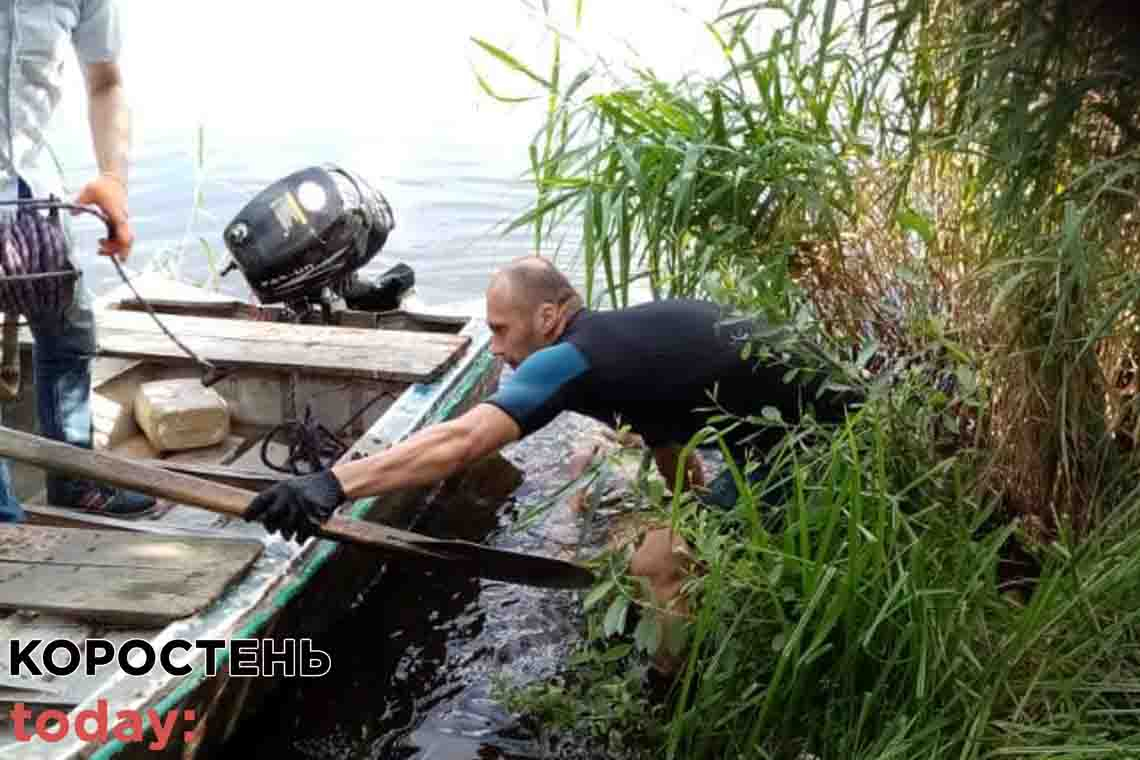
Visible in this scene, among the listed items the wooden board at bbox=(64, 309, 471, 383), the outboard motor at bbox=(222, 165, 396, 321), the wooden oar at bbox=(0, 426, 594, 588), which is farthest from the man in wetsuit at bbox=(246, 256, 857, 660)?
the outboard motor at bbox=(222, 165, 396, 321)

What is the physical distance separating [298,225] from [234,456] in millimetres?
905

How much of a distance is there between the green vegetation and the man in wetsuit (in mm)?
183

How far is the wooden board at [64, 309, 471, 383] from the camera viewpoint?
464cm

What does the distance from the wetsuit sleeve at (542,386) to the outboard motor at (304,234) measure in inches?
68.8

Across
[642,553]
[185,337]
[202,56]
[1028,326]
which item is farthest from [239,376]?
[202,56]

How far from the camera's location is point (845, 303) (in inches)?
153

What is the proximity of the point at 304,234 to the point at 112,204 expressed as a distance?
1139 millimetres

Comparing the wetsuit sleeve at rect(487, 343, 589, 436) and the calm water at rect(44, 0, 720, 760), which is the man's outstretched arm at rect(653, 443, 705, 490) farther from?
the calm water at rect(44, 0, 720, 760)

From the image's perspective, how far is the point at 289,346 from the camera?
480 cm

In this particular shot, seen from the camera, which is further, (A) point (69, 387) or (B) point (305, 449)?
(B) point (305, 449)

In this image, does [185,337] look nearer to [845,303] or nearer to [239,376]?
[239,376]

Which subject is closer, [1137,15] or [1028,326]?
[1137,15]

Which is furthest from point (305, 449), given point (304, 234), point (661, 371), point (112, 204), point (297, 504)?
point (661, 371)

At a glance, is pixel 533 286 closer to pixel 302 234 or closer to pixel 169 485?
pixel 169 485
